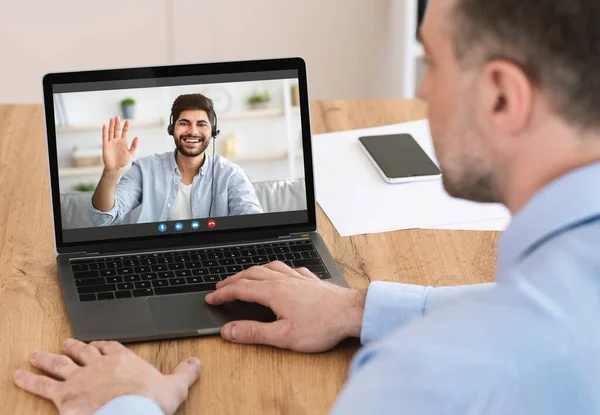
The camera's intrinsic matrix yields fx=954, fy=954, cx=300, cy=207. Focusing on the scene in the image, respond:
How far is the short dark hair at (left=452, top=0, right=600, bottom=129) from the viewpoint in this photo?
0.79 meters

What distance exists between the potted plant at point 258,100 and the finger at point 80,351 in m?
0.45

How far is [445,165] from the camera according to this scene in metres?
0.96

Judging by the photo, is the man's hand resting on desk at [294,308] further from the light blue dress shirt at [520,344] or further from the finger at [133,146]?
the light blue dress shirt at [520,344]

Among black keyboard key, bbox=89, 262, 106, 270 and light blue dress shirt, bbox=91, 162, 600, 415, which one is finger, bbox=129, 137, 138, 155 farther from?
light blue dress shirt, bbox=91, 162, 600, 415

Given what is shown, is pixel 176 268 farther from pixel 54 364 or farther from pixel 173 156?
pixel 54 364

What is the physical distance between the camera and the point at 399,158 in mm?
1759

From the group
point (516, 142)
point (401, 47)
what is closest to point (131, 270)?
point (516, 142)

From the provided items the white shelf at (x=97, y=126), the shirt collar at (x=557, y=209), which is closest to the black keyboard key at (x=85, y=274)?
the white shelf at (x=97, y=126)

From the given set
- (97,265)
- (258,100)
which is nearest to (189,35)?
(258,100)

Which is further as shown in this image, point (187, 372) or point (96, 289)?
point (96, 289)

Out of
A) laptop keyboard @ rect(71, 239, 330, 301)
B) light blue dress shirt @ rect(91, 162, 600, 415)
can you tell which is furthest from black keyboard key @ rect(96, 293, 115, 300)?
light blue dress shirt @ rect(91, 162, 600, 415)

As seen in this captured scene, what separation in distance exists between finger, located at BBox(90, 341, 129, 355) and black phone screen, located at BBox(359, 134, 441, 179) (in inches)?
26.8

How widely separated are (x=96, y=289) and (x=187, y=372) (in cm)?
25

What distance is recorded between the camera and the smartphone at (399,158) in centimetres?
170
